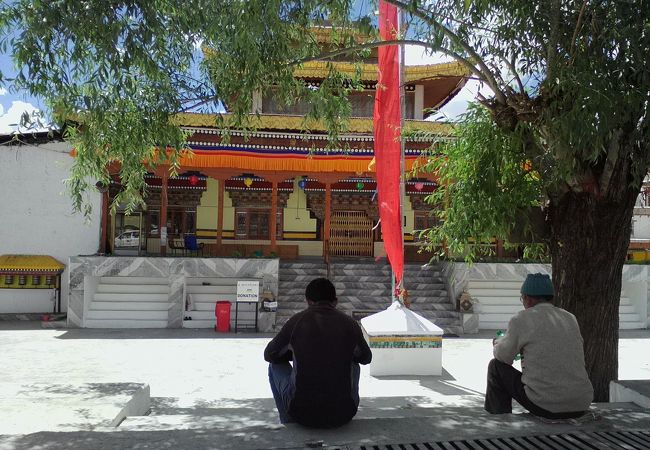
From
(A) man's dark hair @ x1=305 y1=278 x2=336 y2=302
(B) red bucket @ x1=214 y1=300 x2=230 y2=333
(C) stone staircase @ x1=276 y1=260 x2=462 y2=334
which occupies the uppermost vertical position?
(A) man's dark hair @ x1=305 y1=278 x2=336 y2=302

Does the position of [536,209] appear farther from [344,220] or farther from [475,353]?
[344,220]

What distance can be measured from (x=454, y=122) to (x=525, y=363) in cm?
353

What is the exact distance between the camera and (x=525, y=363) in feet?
11.2

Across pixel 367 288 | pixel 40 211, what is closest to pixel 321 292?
pixel 367 288

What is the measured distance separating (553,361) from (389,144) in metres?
6.47

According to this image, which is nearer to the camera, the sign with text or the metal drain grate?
the metal drain grate

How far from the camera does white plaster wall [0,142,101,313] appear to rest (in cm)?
1485

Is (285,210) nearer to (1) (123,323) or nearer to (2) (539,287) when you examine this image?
(1) (123,323)

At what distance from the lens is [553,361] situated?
3.32 meters

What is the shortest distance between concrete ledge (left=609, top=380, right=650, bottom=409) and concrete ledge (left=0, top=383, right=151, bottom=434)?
3.88 m

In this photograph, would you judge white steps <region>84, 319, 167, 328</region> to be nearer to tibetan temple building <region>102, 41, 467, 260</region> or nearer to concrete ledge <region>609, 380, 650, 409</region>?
tibetan temple building <region>102, 41, 467, 260</region>

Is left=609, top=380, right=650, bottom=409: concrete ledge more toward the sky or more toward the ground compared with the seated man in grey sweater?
more toward the ground

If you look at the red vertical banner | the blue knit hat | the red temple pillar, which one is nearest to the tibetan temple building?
the red temple pillar

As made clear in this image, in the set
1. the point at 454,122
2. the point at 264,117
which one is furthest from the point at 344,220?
the point at 454,122
